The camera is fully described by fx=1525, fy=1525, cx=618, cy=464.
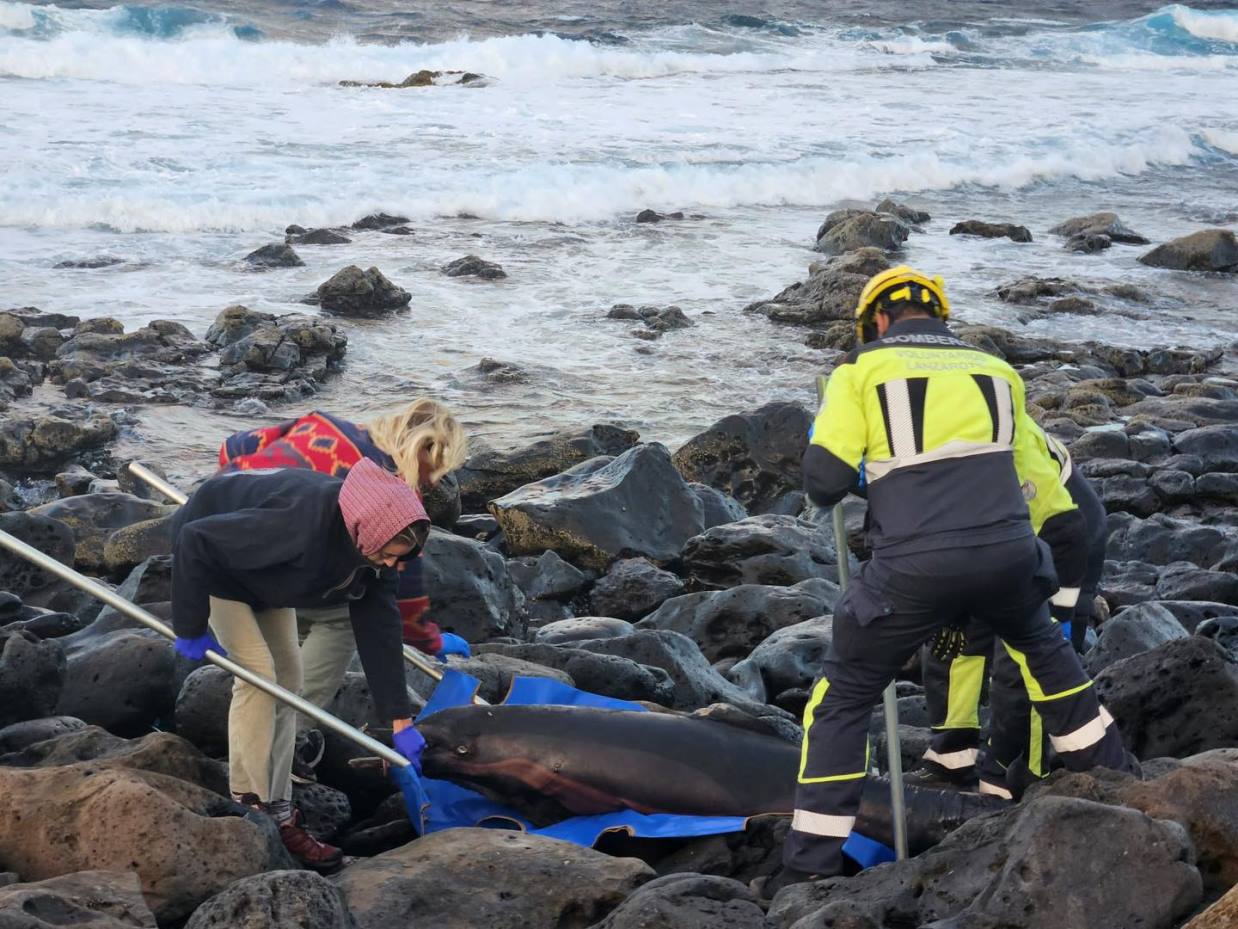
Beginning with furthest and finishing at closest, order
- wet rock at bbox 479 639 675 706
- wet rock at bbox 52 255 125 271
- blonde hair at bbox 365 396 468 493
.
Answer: wet rock at bbox 52 255 125 271, wet rock at bbox 479 639 675 706, blonde hair at bbox 365 396 468 493

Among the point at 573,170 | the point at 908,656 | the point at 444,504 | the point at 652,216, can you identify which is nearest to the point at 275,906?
the point at 908,656

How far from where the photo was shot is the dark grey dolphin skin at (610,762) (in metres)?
5.84

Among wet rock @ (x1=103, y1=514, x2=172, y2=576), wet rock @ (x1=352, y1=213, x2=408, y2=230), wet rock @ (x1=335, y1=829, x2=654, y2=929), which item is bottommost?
wet rock @ (x1=352, y1=213, x2=408, y2=230)

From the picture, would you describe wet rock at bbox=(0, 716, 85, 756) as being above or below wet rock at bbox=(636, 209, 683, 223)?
above

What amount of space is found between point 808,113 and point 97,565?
84.1ft

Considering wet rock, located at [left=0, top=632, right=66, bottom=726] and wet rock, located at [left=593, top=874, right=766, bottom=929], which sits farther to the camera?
wet rock, located at [left=0, top=632, right=66, bottom=726]

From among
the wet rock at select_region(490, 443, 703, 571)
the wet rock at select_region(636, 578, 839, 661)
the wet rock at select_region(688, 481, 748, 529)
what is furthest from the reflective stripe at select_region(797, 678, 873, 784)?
the wet rock at select_region(688, 481, 748, 529)

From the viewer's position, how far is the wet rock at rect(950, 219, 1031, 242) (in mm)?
22578

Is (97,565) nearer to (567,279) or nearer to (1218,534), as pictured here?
(1218,534)

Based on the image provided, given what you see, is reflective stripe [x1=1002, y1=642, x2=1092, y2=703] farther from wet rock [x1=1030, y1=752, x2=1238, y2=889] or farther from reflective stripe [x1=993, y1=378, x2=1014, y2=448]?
reflective stripe [x1=993, y1=378, x2=1014, y2=448]

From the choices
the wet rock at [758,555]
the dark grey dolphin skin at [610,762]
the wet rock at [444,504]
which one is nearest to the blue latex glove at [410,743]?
the dark grey dolphin skin at [610,762]

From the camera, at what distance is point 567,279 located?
1908cm

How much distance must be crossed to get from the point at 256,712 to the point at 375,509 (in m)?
1.02

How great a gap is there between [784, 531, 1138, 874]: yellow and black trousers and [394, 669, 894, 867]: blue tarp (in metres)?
0.39
